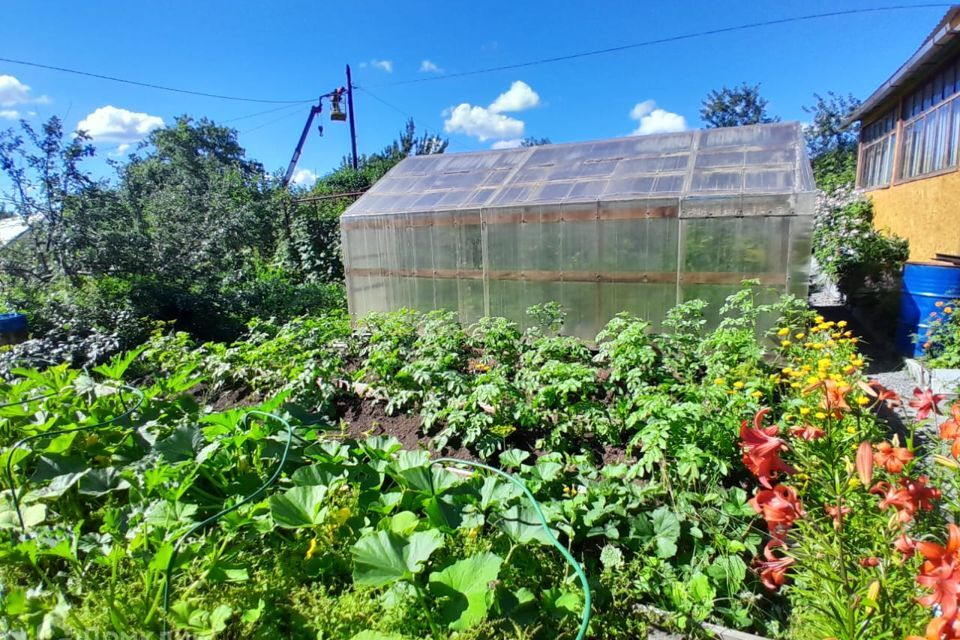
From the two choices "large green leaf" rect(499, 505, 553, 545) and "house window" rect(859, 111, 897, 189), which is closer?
"large green leaf" rect(499, 505, 553, 545)

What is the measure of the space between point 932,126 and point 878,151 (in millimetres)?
2537

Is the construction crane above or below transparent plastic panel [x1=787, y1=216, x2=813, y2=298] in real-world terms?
above

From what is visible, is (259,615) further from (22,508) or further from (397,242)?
(397,242)

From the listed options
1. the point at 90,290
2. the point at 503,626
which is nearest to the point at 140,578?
the point at 503,626

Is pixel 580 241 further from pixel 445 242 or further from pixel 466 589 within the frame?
pixel 466 589

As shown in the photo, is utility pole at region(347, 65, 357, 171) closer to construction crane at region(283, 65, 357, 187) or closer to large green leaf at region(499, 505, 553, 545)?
construction crane at region(283, 65, 357, 187)

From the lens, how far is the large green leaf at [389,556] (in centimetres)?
117

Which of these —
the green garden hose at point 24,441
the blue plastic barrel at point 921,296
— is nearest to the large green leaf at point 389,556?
the green garden hose at point 24,441

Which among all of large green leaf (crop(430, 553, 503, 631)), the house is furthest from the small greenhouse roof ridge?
large green leaf (crop(430, 553, 503, 631))

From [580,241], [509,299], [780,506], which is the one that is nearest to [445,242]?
[509,299]

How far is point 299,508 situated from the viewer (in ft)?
4.67

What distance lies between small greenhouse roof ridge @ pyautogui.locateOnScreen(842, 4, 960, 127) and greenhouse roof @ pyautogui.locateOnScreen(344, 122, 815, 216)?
246 centimetres

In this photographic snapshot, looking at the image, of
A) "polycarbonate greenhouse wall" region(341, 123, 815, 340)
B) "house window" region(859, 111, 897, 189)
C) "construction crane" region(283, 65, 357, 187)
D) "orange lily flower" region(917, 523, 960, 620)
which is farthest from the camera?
"construction crane" region(283, 65, 357, 187)

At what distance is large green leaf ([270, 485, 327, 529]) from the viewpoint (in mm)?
1385
